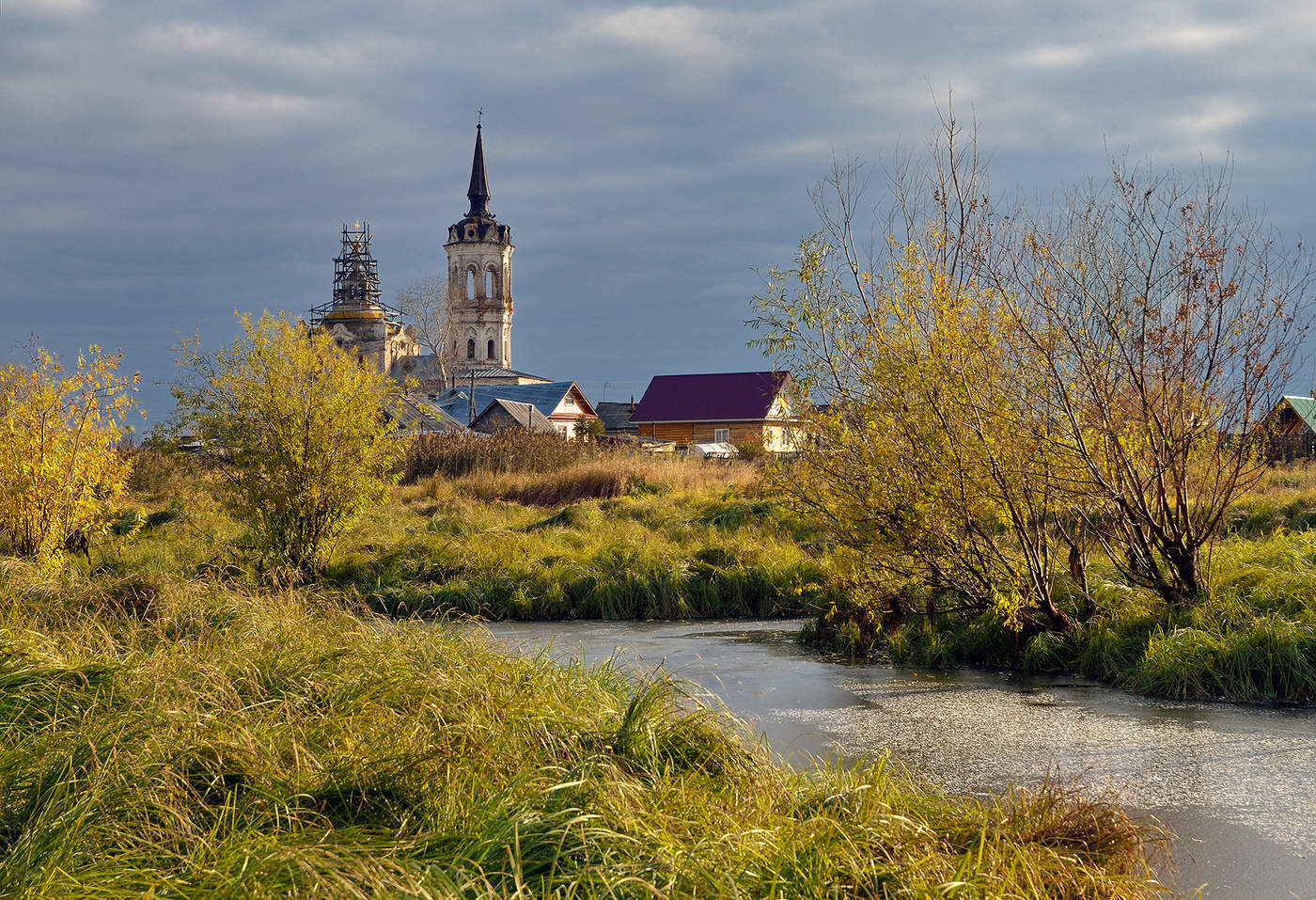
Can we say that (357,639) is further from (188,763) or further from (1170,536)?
(1170,536)

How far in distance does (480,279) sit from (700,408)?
41.3 m

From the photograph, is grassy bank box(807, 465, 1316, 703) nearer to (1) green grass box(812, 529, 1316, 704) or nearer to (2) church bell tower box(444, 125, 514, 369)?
(1) green grass box(812, 529, 1316, 704)

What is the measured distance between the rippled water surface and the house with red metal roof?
44.7 meters

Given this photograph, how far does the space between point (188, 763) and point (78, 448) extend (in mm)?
10149

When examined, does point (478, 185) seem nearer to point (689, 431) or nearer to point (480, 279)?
point (480, 279)

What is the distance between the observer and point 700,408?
5766 centimetres

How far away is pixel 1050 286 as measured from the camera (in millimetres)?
9719

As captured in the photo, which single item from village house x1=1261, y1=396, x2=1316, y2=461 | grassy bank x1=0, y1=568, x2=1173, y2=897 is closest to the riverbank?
grassy bank x1=0, y1=568, x2=1173, y2=897

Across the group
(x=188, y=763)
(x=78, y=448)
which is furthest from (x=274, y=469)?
(x=188, y=763)

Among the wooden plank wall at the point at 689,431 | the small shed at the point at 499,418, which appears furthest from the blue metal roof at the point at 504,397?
the small shed at the point at 499,418

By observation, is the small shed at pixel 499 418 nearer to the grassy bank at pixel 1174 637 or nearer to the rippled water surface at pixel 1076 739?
the grassy bank at pixel 1174 637

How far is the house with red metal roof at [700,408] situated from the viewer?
184 feet

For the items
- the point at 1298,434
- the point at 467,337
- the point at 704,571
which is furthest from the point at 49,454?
the point at 467,337

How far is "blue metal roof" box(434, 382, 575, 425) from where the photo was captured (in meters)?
57.6
